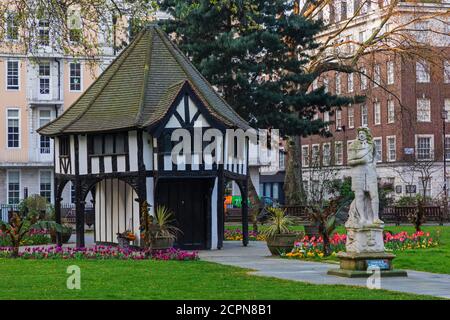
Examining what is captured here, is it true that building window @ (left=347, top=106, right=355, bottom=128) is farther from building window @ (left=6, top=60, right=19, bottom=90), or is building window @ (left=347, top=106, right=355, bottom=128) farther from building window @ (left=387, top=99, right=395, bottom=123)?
building window @ (left=6, top=60, right=19, bottom=90)

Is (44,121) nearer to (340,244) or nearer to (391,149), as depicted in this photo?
(391,149)

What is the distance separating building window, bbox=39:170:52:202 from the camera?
69.2m

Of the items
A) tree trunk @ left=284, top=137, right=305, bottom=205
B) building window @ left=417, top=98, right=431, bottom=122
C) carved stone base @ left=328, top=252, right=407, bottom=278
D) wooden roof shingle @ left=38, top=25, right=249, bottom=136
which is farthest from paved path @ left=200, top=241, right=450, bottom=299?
building window @ left=417, top=98, right=431, bottom=122

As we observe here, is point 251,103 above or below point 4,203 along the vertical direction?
above

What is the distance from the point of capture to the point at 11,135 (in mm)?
67562

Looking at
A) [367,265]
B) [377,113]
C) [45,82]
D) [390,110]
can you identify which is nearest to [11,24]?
[367,265]

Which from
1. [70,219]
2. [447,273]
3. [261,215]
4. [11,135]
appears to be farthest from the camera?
[11,135]

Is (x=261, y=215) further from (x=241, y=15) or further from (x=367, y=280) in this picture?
(x=367, y=280)

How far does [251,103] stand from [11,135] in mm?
26473

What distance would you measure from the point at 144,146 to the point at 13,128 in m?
36.7

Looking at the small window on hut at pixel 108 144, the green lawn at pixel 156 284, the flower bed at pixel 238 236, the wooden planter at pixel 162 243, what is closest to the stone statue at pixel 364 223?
the green lawn at pixel 156 284

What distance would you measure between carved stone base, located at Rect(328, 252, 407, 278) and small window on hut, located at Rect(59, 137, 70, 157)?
52.4ft

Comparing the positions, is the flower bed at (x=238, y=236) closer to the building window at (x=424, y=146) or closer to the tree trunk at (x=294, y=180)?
the tree trunk at (x=294, y=180)

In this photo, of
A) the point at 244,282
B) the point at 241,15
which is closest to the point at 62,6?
the point at 244,282
